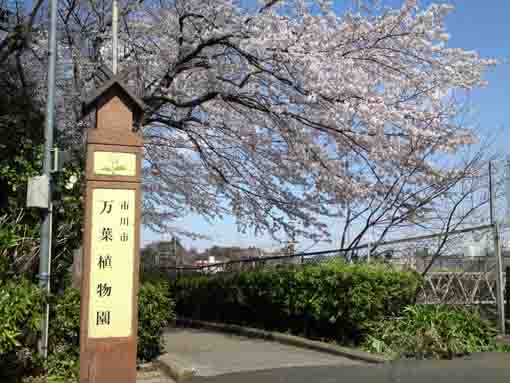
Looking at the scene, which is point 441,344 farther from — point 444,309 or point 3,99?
point 3,99

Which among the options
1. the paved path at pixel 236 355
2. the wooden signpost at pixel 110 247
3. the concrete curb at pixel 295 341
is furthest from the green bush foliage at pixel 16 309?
the concrete curb at pixel 295 341

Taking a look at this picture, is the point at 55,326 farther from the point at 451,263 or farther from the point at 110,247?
the point at 451,263

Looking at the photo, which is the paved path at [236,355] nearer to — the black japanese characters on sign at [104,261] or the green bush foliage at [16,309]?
the green bush foliage at [16,309]

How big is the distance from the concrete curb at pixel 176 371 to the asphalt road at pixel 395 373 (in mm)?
139

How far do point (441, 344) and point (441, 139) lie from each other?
4.11m

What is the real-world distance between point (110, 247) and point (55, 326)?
3.36 metres

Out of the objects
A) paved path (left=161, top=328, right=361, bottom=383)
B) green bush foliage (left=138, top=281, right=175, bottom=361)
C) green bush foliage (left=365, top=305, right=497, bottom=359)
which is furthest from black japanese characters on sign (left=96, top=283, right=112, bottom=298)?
green bush foliage (left=365, top=305, right=497, bottom=359)

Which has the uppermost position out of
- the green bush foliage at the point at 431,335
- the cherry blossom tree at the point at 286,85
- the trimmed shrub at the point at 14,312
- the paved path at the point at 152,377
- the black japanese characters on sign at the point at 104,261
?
the cherry blossom tree at the point at 286,85

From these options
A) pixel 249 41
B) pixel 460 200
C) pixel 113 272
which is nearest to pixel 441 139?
pixel 460 200

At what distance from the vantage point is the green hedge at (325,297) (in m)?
10.5

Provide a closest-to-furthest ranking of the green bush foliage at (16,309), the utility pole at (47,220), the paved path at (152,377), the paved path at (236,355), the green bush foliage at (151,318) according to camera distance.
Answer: the green bush foliage at (16,309) < the paved path at (152,377) < the utility pole at (47,220) < the paved path at (236,355) < the green bush foliage at (151,318)

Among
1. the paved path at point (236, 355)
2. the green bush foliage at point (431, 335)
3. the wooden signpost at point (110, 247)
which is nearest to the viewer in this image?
the wooden signpost at point (110, 247)

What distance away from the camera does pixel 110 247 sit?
658cm

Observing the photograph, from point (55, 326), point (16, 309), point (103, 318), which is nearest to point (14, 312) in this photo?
point (16, 309)
